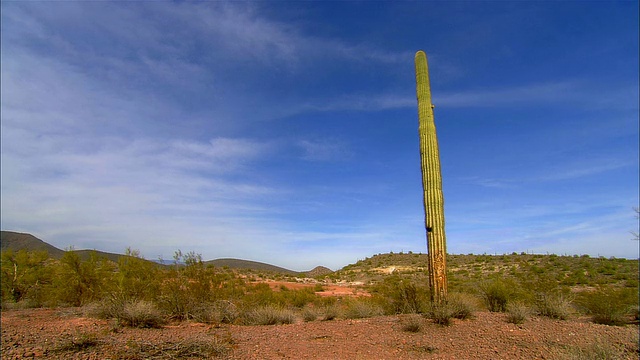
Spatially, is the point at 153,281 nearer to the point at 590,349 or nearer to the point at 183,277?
the point at 183,277

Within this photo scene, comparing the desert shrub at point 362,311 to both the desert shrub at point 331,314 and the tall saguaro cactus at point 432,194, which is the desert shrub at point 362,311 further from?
the tall saguaro cactus at point 432,194

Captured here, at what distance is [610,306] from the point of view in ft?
33.8

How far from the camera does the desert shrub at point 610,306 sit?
33.3 ft

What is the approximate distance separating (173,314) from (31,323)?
11.7 feet

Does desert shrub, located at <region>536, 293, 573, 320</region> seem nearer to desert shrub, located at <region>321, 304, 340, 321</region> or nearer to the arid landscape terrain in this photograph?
the arid landscape terrain

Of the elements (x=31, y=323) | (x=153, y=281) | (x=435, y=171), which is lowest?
(x=31, y=323)

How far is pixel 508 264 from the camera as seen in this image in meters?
33.6

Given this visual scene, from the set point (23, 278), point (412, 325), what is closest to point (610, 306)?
point (412, 325)

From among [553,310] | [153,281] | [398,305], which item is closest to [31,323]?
[153,281]

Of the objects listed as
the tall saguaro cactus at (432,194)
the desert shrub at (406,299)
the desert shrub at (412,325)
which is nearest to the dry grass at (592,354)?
the desert shrub at (412,325)

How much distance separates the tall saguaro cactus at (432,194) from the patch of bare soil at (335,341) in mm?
1160

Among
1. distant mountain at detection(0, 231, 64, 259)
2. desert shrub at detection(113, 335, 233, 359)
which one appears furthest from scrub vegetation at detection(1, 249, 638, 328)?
distant mountain at detection(0, 231, 64, 259)

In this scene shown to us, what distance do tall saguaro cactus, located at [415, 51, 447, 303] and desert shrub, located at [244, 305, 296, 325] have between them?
4302 millimetres

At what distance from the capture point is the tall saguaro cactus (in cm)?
990
